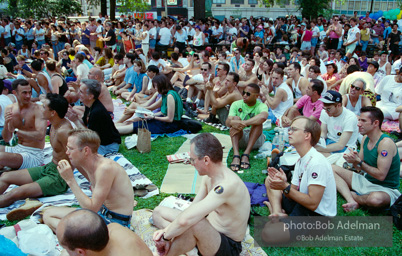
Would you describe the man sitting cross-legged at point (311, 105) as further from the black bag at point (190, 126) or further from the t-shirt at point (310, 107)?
the black bag at point (190, 126)

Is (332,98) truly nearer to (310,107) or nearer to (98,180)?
(310,107)

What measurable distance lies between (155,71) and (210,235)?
20.1 feet

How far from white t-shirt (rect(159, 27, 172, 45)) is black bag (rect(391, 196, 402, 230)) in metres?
14.0

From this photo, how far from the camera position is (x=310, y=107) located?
6.35 m

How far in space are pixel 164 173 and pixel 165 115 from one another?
1.85 m

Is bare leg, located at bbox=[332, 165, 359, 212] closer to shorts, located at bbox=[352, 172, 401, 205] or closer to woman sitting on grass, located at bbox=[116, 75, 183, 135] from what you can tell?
shorts, located at bbox=[352, 172, 401, 205]

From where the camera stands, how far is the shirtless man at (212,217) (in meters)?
2.82

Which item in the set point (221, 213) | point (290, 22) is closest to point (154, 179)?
point (221, 213)

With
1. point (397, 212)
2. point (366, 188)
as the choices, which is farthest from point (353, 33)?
point (397, 212)

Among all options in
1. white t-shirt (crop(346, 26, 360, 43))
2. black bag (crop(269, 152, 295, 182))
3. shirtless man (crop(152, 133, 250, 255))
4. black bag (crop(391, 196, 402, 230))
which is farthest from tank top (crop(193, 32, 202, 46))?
shirtless man (crop(152, 133, 250, 255))

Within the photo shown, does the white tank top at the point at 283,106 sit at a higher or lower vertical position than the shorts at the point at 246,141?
higher

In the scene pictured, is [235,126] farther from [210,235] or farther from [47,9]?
[47,9]

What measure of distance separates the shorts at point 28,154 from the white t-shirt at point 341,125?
447 centimetres

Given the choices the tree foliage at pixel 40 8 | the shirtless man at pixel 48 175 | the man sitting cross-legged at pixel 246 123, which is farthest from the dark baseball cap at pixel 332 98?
the tree foliage at pixel 40 8
